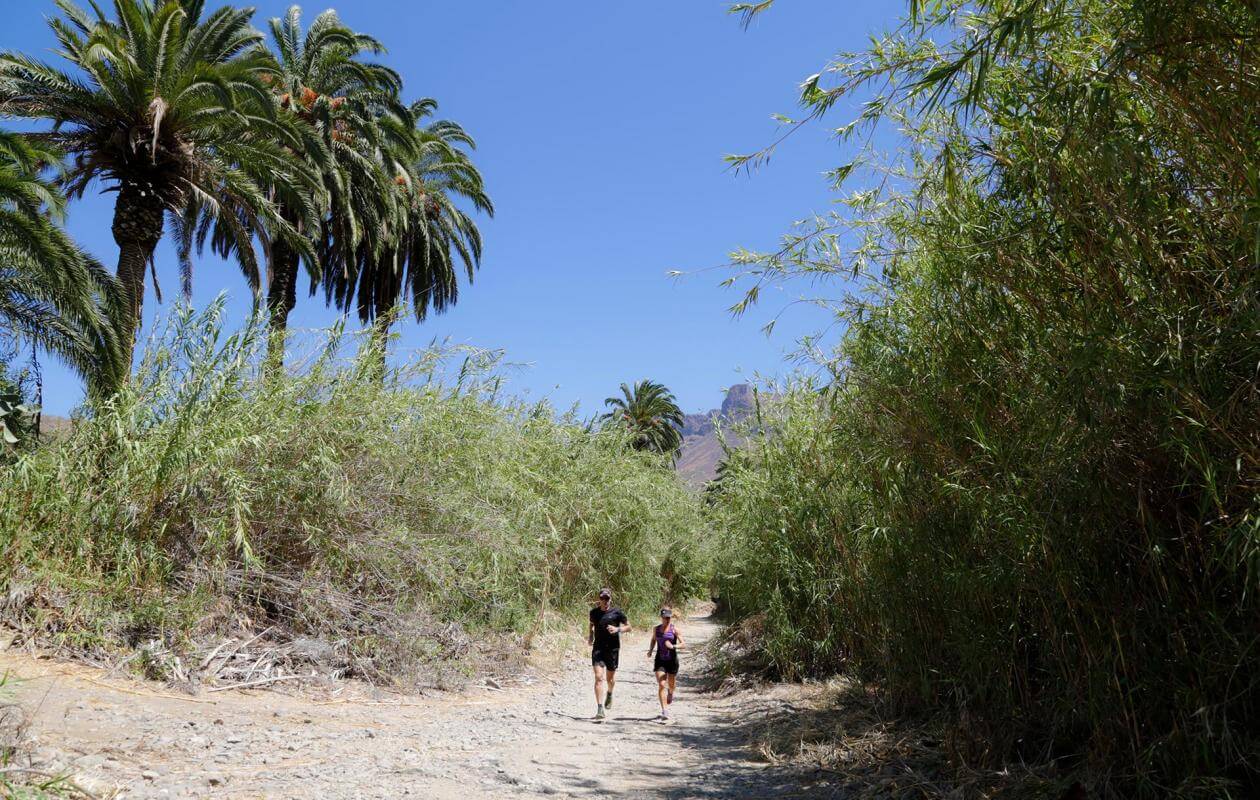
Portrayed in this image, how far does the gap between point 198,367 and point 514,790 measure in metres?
4.97

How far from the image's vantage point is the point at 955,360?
168 inches

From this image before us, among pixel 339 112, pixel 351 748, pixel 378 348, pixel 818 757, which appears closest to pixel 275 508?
pixel 378 348

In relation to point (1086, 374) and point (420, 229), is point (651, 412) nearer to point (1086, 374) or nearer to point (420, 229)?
point (420, 229)

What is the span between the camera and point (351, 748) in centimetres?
567

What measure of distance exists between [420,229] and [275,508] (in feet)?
38.3

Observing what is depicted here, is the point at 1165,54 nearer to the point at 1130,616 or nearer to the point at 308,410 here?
the point at 1130,616

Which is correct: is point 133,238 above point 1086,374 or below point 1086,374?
above

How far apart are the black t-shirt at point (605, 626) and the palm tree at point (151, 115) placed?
663 centimetres

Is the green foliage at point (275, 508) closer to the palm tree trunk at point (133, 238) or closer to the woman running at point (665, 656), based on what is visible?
the woman running at point (665, 656)

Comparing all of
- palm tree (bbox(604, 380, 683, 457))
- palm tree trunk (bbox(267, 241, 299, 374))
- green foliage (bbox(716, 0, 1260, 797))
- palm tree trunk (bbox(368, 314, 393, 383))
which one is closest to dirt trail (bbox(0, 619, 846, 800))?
green foliage (bbox(716, 0, 1260, 797))

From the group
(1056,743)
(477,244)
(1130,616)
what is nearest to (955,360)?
(1130,616)

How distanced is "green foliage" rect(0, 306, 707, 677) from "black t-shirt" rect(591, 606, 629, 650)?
2032 mm

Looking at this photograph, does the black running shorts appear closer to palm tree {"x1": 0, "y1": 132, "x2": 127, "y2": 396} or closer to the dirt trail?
the dirt trail

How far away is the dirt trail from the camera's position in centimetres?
445
